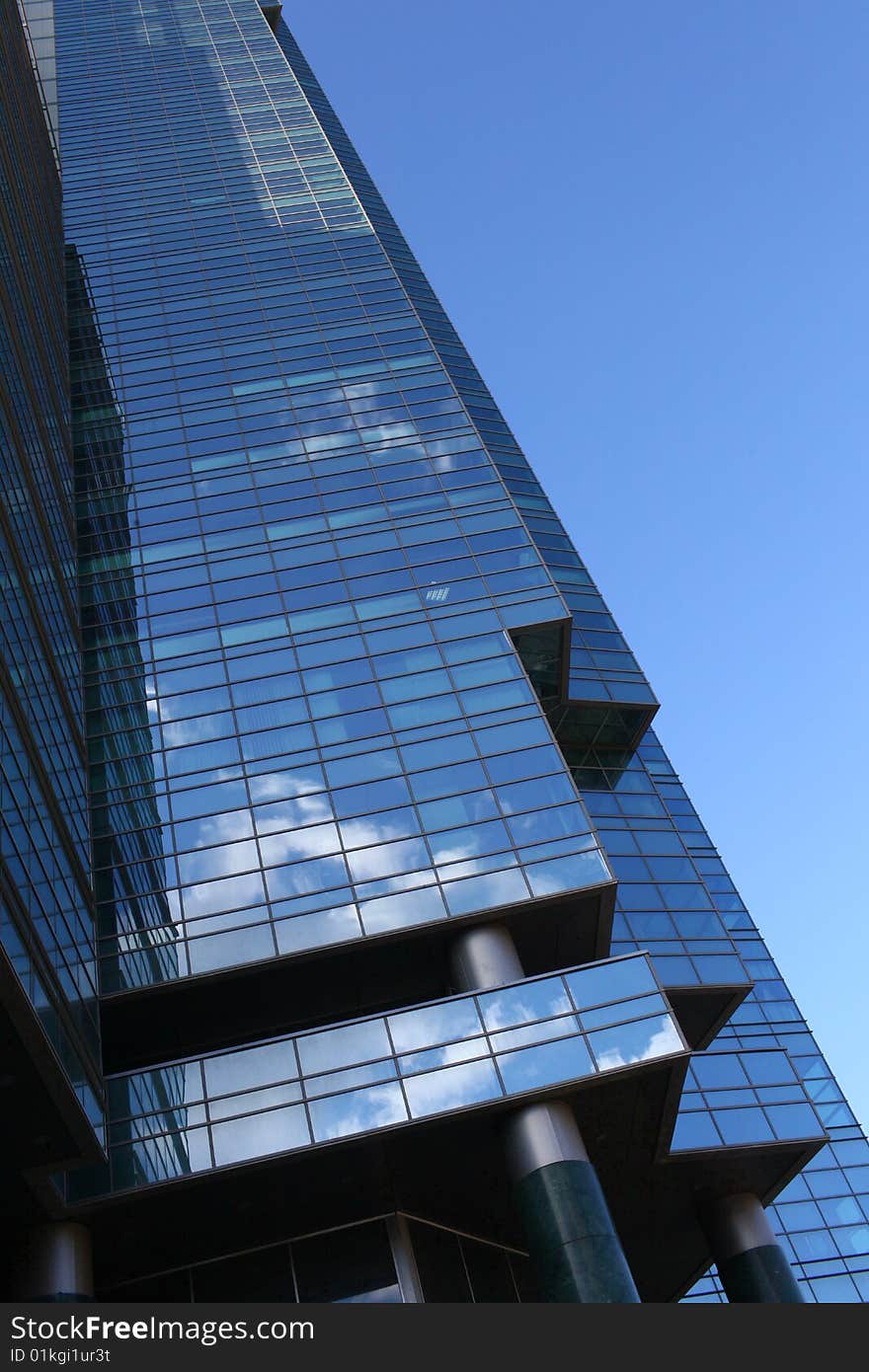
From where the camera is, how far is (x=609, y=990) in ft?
92.7

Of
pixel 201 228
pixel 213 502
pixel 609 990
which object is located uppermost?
pixel 201 228

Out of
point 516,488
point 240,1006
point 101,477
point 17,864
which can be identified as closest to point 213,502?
point 101,477

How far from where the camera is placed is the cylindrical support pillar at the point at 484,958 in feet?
96.1

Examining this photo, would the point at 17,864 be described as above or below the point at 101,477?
below

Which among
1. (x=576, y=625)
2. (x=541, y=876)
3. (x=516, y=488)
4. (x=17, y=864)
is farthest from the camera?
(x=516, y=488)

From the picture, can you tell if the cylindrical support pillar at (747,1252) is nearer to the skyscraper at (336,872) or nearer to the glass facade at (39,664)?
the skyscraper at (336,872)

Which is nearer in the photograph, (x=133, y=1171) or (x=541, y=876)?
(x=133, y=1171)

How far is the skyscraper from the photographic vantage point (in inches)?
1041

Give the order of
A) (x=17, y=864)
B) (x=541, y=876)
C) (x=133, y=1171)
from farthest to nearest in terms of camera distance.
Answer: (x=541, y=876), (x=133, y=1171), (x=17, y=864)

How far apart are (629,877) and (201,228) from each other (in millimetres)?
38027

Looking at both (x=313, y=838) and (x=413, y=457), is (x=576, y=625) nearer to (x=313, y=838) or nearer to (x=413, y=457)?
(x=413, y=457)

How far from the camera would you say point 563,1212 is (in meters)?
24.8

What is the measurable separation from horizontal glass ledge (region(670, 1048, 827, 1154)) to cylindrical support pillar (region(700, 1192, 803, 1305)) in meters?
2.18

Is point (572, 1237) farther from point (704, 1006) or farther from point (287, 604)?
point (287, 604)
